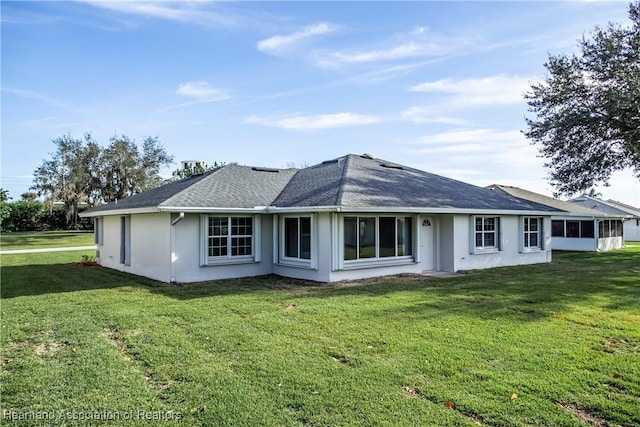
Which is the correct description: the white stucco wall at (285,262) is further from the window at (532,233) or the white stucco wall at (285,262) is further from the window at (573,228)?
the window at (573,228)

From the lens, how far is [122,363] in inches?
208

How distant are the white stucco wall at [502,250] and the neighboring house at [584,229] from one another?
9.69m

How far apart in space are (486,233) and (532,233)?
3210 millimetres

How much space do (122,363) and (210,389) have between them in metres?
1.55

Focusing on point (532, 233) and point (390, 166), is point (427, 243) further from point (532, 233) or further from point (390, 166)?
point (532, 233)

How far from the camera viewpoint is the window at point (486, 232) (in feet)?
51.1

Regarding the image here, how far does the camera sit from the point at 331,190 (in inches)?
522

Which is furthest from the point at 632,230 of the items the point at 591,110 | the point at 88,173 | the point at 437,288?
the point at 88,173

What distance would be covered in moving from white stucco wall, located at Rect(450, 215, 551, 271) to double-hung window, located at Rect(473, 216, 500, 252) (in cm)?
17

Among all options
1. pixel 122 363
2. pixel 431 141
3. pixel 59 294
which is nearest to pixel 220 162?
pixel 431 141

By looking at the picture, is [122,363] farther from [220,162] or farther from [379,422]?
[220,162]

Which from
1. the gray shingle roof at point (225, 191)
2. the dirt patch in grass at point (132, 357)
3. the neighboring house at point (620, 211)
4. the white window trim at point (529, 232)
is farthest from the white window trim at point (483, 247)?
the neighboring house at point (620, 211)

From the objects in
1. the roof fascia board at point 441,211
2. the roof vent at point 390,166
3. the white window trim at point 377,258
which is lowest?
the white window trim at point 377,258

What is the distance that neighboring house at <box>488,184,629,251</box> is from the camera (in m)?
26.5
